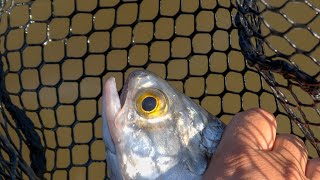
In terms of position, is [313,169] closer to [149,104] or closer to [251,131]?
[251,131]

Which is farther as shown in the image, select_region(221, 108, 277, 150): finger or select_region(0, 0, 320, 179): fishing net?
select_region(0, 0, 320, 179): fishing net

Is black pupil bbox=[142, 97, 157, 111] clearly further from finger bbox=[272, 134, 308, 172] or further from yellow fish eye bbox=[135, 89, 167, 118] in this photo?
finger bbox=[272, 134, 308, 172]

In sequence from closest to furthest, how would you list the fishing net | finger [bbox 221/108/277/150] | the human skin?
the human skin, finger [bbox 221/108/277/150], the fishing net

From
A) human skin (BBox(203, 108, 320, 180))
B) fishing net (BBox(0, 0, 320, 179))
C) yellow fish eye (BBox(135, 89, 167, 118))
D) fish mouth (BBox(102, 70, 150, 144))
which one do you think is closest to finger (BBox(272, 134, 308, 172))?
human skin (BBox(203, 108, 320, 180))

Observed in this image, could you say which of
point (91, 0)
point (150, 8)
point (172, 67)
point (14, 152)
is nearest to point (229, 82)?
point (172, 67)

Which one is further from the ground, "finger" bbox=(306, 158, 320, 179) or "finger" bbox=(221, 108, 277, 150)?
"finger" bbox=(221, 108, 277, 150)

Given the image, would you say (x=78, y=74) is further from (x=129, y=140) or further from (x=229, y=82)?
(x=129, y=140)

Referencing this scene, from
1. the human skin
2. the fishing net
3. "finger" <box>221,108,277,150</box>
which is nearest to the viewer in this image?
the human skin

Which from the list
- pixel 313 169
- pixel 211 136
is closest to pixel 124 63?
pixel 211 136

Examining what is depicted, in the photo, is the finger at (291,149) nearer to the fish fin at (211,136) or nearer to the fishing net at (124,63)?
the fish fin at (211,136)
